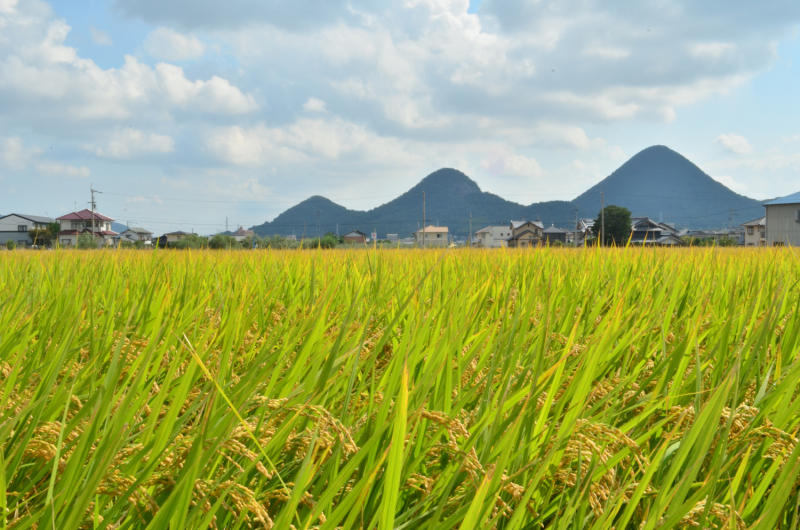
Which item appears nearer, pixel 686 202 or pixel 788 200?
pixel 788 200

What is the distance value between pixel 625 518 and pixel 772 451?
18.5 inches

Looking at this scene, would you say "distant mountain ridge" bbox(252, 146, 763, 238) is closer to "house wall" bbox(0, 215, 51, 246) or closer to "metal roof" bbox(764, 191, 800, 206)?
"house wall" bbox(0, 215, 51, 246)

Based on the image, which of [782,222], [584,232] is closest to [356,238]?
[584,232]

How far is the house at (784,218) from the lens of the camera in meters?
37.5

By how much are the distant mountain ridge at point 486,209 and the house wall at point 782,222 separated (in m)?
95.0

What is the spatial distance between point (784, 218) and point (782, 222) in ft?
1.26

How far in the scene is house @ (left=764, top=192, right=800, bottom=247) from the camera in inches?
1475

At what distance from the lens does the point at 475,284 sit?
6.40ft

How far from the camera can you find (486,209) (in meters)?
163

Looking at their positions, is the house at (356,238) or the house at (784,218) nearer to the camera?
the house at (356,238)

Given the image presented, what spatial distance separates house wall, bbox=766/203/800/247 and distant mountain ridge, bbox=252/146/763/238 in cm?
9501

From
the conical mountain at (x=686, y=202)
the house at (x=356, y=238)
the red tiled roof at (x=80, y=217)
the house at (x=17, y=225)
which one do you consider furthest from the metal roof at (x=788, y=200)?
the conical mountain at (x=686, y=202)

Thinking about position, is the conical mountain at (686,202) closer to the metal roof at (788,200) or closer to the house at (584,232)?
the house at (584,232)

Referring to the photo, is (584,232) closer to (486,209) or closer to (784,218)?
(784,218)
